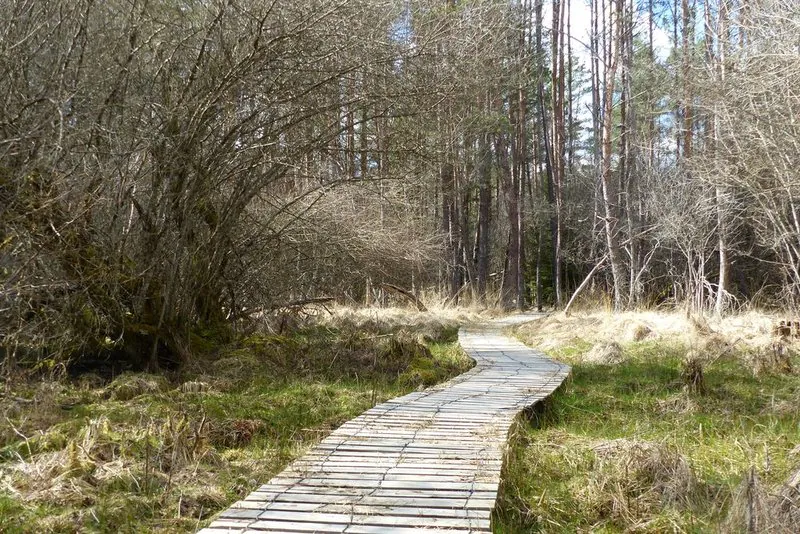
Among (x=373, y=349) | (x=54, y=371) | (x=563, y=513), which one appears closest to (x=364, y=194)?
(x=373, y=349)

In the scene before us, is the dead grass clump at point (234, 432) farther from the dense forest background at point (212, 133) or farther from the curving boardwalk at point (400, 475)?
the dense forest background at point (212, 133)

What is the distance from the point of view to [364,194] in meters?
11.8

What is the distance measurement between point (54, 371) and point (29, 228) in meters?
1.71

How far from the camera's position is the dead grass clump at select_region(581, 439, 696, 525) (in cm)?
344

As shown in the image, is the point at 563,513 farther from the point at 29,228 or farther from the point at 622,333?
the point at 622,333

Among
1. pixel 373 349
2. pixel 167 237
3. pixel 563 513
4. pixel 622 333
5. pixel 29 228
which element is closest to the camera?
pixel 563 513

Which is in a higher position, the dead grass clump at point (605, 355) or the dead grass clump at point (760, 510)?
the dead grass clump at point (760, 510)

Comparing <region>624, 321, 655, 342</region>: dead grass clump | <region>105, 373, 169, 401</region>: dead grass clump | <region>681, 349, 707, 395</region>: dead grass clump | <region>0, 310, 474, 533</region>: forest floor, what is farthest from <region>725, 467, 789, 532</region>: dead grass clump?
<region>624, 321, 655, 342</region>: dead grass clump

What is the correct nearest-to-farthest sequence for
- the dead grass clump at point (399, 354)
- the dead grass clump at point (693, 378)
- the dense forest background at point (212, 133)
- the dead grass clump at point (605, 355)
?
the dense forest background at point (212, 133)
the dead grass clump at point (693, 378)
the dead grass clump at point (399, 354)
the dead grass clump at point (605, 355)

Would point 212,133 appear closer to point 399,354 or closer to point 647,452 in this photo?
point 399,354

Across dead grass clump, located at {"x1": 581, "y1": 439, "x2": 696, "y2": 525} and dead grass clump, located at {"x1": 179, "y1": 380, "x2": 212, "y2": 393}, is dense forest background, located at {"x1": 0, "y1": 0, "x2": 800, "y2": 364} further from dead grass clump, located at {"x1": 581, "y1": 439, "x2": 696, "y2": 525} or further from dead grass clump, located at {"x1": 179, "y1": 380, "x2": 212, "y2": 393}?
dead grass clump, located at {"x1": 581, "y1": 439, "x2": 696, "y2": 525}

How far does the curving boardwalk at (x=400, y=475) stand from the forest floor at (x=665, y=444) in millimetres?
241

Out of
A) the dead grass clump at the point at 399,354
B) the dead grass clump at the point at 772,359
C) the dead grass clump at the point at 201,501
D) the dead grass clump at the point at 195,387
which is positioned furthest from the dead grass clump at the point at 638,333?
the dead grass clump at the point at 201,501

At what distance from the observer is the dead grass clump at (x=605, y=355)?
8.46 meters
